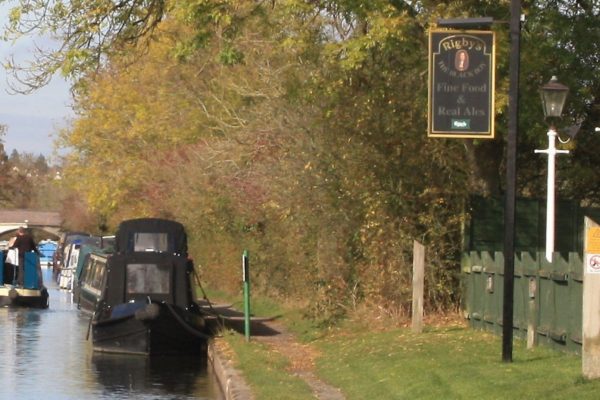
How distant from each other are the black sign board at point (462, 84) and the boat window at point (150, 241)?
17580 mm

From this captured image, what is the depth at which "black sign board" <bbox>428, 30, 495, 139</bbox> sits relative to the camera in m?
16.2

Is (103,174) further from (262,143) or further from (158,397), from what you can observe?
(158,397)

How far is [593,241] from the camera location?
45.5 ft

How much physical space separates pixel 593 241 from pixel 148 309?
1007 cm

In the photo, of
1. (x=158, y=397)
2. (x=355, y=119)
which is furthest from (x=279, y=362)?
(x=355, y=119)

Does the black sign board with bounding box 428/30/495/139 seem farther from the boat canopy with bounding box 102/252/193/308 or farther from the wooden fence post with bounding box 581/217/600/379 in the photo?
the boat canopy with bounding box 102/252/193/308

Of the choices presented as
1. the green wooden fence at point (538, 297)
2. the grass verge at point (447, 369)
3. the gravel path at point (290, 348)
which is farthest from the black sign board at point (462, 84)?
the gravel path at point (290, 348)

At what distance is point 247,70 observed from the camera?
1383 inches

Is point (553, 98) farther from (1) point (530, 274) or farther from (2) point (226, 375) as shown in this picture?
(2) point (226, 375)

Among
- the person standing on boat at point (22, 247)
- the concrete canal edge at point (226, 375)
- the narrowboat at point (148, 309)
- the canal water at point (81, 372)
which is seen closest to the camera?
the concrete canal edge at point (226, 375)

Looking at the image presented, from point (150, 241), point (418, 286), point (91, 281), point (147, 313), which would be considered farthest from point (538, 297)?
point (91, 281)

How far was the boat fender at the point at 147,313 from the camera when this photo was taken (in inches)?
859

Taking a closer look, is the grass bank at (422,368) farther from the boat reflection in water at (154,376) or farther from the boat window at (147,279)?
the boat window at (147,279)

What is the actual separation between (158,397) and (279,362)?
2.53 metres
